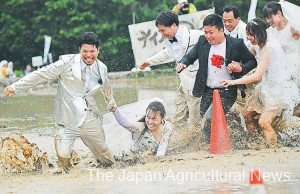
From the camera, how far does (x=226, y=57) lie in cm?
1022

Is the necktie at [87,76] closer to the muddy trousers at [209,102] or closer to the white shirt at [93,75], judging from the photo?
the white shirt at [93,75]

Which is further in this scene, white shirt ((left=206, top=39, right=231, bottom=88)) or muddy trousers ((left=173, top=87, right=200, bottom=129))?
muddy trousers ((left=173, top=87, right=200, bottom=129))

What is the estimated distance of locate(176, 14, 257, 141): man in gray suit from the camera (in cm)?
1016

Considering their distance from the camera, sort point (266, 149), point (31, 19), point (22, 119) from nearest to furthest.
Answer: point (266, 149)
point (22, 119)
point (31, 19)

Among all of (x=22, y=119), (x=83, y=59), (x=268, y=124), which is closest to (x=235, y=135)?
(x=268, y=124)

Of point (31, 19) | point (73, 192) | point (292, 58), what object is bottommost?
point (73, 192)

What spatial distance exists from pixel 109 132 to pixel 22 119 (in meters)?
4.28

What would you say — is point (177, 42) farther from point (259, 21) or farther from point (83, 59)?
point (83, 59)

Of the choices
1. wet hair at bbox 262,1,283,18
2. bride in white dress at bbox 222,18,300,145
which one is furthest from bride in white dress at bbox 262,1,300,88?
bride in white dress at bbox 222,18,300,145

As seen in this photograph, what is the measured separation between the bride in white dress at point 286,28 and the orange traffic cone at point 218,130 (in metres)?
1.32

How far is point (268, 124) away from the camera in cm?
1016

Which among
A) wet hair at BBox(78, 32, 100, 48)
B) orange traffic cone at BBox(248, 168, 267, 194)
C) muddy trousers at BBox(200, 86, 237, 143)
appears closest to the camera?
orange traffic cone at BBox(248, 168, 267, 194)

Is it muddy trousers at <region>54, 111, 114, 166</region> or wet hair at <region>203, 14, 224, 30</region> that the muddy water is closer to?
muddy trousers at <region>54, 111, 114, 166</region>

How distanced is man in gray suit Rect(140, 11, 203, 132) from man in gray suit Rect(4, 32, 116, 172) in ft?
5.09
